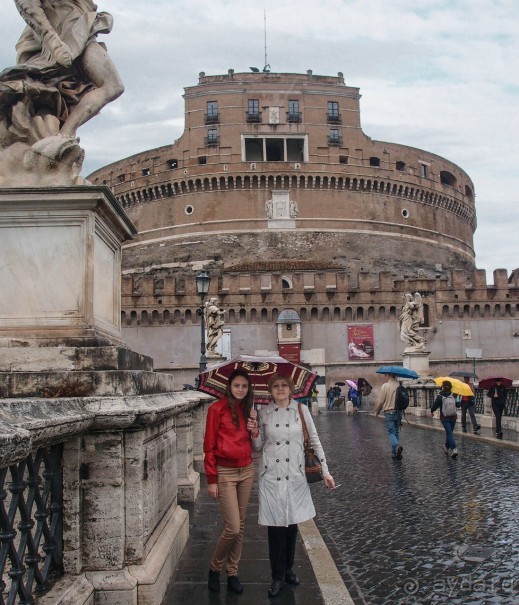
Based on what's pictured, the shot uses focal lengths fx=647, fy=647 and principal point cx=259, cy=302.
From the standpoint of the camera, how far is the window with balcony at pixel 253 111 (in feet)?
154

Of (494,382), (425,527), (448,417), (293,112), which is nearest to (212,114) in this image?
(293,112)

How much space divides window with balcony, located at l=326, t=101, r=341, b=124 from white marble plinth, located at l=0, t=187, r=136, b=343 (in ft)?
153

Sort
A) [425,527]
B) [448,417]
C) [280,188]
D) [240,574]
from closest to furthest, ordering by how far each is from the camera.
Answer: [240,574], [425,527], [448,417], [280,188]

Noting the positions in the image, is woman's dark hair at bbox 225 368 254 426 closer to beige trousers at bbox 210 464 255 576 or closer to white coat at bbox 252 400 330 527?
white coat at bbox 252 400 330 527

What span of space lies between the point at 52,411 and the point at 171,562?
1569mm

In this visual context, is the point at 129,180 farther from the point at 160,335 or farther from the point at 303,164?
the point at 160,335

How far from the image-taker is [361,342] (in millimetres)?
35438

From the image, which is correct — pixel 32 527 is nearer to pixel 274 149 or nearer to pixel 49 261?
pixel 49 261

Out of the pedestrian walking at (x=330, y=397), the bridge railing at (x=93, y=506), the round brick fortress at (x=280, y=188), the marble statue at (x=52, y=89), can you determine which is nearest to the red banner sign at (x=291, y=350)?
the pedestrian walking at (x=330, y=397)

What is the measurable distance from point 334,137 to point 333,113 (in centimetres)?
186

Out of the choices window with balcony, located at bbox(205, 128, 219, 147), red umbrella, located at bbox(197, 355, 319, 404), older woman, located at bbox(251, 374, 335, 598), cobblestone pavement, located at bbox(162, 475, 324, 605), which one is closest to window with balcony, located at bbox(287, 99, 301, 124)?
window with balcony, located at bbox(205, 128, 219, 147)

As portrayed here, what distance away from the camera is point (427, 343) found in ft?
117

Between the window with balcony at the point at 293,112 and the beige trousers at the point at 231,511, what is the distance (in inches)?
1806

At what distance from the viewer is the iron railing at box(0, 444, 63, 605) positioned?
1.97 m
